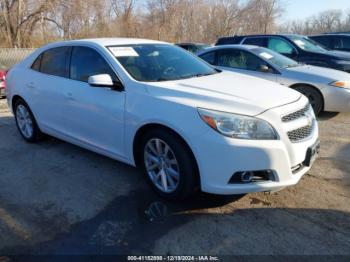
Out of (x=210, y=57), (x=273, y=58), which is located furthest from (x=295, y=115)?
(x=210, y=57)

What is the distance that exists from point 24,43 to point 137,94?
25714 millimetres

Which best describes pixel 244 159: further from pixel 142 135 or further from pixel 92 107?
pixel 92 107

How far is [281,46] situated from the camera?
8875mm

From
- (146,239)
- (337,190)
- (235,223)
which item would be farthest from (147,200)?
(337,190)

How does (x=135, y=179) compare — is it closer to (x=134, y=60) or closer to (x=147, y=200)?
(x=147, y=200)

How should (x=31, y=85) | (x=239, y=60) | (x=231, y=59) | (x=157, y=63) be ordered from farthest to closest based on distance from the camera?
(x=231, y=59) < (x=239, y=60) < (x=31, y=85) < (x=157, y=63)

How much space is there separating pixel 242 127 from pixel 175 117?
0.61 m

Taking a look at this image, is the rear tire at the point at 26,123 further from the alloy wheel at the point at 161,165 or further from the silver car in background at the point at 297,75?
the silver car in background at the point at 297,75

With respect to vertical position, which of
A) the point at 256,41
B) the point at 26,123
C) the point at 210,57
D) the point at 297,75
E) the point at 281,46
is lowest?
the point at 26,123

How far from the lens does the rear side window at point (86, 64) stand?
12.7 feet

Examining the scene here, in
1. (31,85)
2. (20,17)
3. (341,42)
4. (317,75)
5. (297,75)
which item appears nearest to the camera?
(31,85)

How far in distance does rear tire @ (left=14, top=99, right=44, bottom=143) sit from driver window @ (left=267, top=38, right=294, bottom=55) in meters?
6.46

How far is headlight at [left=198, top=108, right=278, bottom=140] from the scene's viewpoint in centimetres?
286

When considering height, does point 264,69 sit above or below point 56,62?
below
